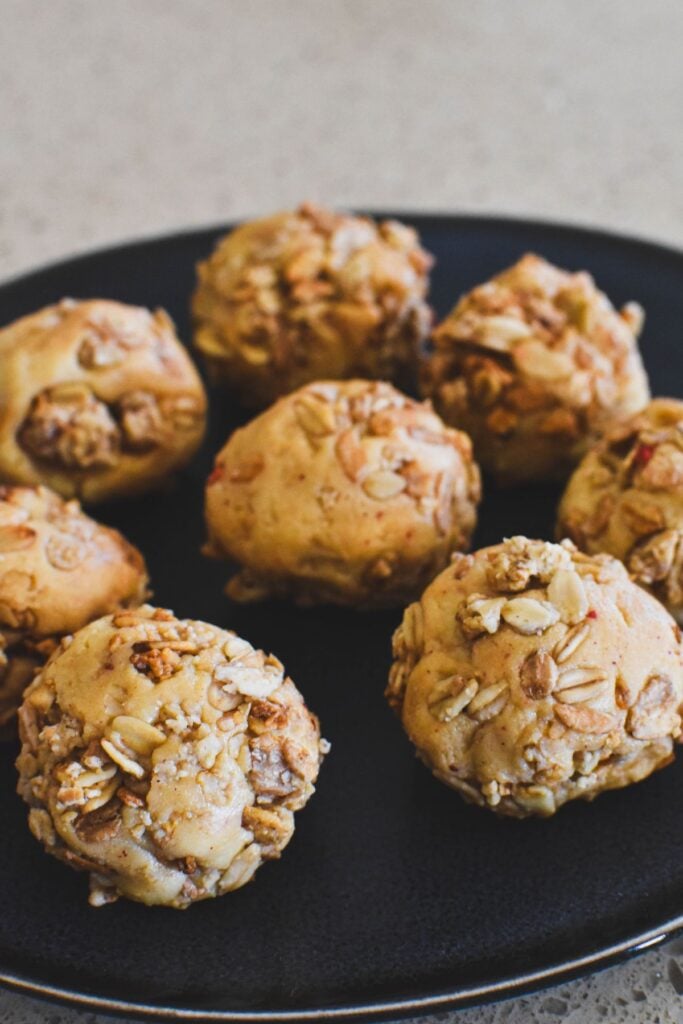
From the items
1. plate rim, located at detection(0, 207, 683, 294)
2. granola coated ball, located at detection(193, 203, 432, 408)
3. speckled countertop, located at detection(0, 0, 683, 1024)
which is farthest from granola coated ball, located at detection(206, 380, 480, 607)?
speckled countertop, located at detection(0, 0, 683, 1024)

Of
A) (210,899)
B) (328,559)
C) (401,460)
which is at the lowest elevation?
(210,899)

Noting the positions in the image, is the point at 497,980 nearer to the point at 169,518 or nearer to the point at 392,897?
the point at 392,897

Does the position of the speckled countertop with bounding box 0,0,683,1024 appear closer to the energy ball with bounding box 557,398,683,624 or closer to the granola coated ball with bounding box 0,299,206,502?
the granola coated ball with bounding box 0,299,206,502

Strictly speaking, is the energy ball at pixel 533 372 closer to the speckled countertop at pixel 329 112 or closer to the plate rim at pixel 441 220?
the plate rim at pixel 441 220

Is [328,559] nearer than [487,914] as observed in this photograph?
No

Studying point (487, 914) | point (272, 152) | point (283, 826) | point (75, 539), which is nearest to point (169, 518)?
point (75, 539)

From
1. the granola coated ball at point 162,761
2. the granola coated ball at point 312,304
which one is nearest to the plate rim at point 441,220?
the granola coated ball at point 312,304
